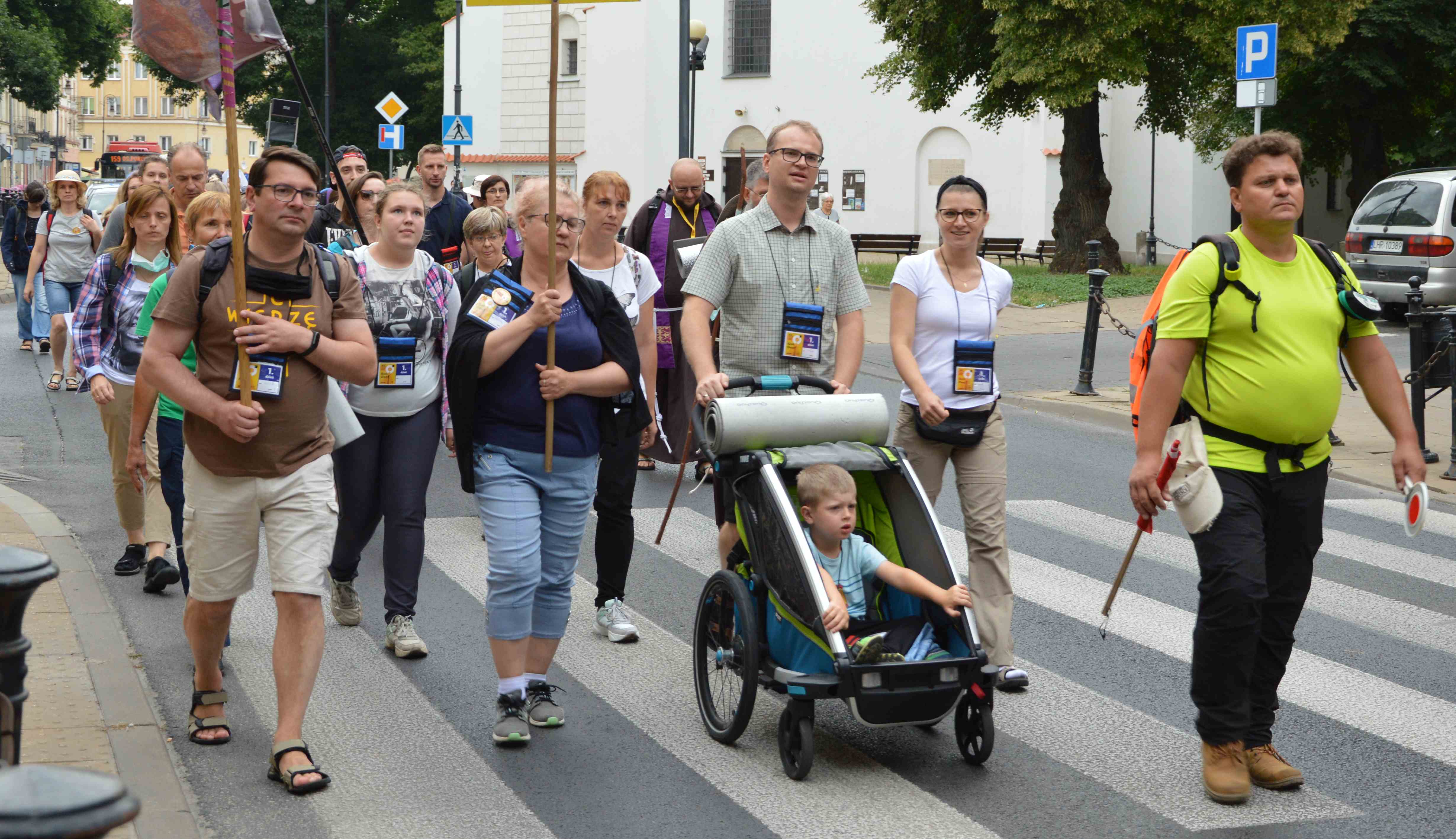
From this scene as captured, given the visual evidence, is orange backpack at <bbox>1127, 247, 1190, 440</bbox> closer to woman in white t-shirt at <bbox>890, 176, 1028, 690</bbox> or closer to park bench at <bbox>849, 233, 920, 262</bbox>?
woman in white t-shirt at <bbox>890, 176, 1028, 690</bbox>

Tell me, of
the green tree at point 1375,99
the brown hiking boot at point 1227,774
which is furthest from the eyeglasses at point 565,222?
the green tree at point 1375,99

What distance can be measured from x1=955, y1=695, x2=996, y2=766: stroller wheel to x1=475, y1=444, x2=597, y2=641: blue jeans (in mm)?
1358

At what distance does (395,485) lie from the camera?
19.6 feet

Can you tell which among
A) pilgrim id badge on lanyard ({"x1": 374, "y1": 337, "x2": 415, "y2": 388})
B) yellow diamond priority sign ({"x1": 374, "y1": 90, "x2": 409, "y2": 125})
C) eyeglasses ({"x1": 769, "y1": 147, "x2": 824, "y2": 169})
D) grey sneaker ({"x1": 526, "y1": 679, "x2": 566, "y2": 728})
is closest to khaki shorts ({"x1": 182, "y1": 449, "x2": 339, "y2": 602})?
grey sneaker ({"x1": 526, "y1": 679, "x2": 566, "y2": 728})

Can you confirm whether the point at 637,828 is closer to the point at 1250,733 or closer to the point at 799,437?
the point at 799,437

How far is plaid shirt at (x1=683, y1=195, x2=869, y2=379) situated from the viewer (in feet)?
18.4

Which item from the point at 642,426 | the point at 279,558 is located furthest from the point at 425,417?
the point at 279,558

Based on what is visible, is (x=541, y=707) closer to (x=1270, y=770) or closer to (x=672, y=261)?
(x=1270, y=770)

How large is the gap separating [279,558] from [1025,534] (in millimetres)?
4975

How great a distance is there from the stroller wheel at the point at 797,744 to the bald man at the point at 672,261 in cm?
457

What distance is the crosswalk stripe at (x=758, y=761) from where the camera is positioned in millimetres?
4301

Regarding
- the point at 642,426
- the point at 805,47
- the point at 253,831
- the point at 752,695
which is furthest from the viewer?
the point at 805,47

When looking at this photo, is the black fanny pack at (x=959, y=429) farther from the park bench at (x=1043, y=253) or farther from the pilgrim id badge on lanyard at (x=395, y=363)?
the park bench at (x=1043, y=253)

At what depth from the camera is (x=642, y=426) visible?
5422mm
